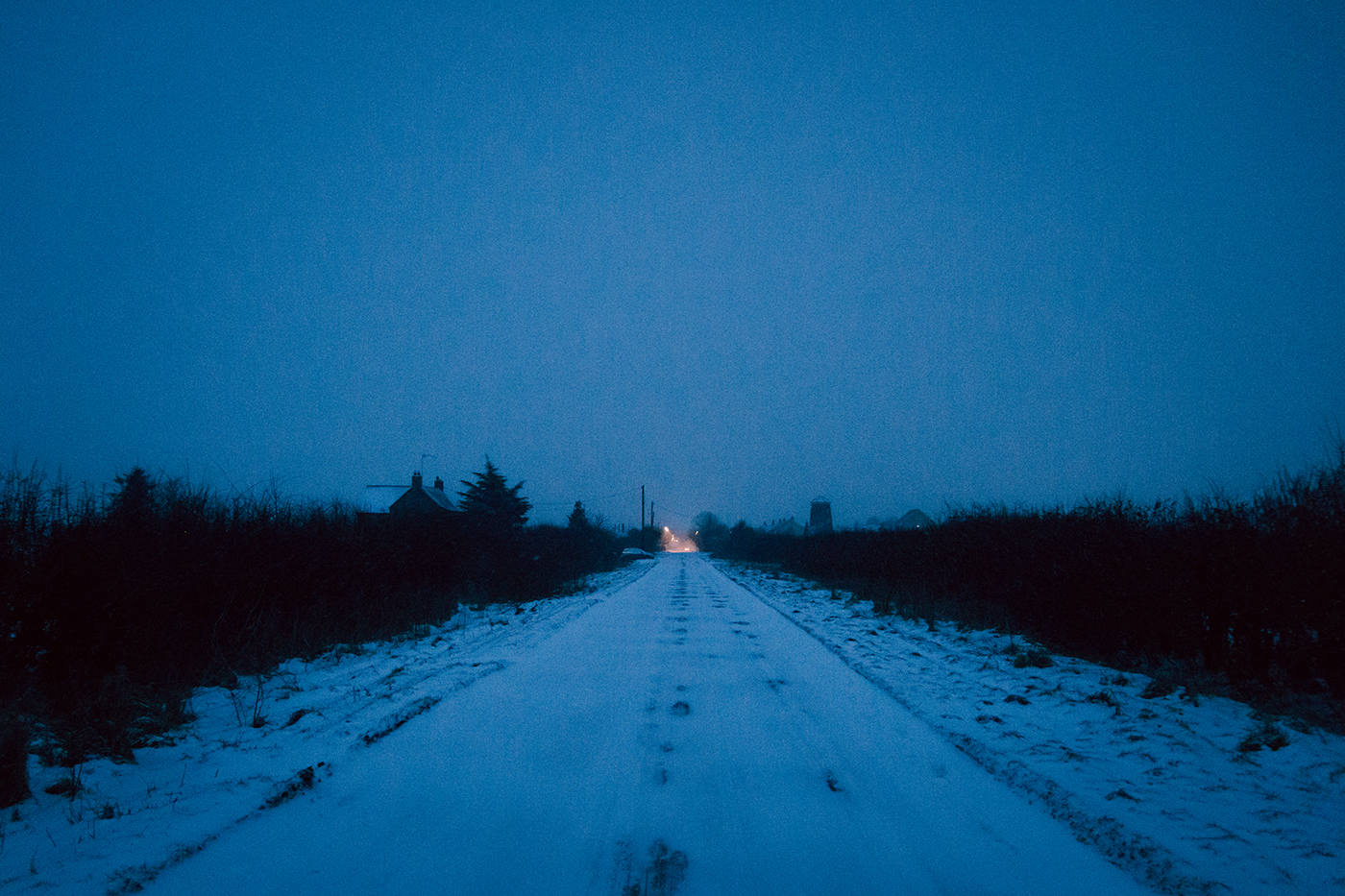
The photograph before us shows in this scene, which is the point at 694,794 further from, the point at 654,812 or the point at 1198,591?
the point at 1198,591

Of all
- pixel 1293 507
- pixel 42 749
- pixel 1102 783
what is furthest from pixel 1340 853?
pixel 42 749

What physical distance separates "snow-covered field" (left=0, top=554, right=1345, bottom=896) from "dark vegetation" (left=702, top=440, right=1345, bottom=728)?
0.73 meters

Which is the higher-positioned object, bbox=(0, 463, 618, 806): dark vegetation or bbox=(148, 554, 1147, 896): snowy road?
bbox=(0, 463, 618, 806): dark vegetation

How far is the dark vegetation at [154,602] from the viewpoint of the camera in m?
4.50

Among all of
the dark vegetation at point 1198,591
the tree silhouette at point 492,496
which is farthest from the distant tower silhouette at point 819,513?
the dark vegetation at point 1198,591

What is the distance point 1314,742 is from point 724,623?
7218 millimetres

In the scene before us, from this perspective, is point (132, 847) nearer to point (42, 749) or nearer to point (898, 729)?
point (42, 749)

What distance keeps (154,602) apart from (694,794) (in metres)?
5.80

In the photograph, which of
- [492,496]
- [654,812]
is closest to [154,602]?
[654,812]

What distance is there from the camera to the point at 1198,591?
19.5ft

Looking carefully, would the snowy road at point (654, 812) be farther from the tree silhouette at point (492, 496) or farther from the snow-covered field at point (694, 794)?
the tree silhouette at point (492, 496)

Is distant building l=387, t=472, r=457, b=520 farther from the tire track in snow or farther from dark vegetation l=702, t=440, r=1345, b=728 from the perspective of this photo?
the tire track in snow

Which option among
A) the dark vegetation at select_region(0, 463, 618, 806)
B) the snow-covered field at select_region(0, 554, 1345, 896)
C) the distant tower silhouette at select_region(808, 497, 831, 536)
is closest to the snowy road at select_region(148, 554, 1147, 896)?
the snow-covered field at select_region(0, 554, 1345, 896)

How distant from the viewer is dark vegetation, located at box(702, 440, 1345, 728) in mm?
5078
